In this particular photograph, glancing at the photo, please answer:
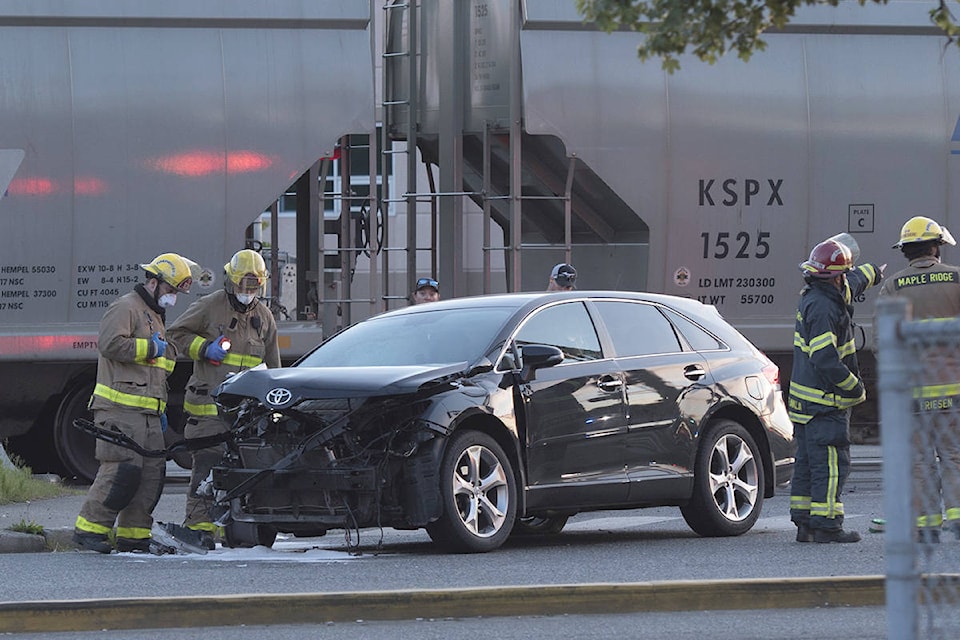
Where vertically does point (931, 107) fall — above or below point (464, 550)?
above

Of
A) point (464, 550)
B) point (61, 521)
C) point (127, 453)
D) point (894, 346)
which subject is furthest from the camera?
point (61, 521)

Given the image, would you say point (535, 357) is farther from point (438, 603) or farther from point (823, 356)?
point (438, 603)

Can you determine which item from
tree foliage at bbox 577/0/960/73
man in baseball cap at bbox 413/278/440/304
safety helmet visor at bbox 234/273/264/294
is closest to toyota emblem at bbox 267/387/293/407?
safety helmet visor at bbox 234/273/264/294

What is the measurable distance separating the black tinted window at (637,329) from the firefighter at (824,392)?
3.11 feet

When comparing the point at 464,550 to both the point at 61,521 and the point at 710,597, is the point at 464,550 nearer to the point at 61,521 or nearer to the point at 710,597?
the point at 710,597

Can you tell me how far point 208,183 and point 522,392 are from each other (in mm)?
5141

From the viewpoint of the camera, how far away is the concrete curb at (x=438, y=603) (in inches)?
264

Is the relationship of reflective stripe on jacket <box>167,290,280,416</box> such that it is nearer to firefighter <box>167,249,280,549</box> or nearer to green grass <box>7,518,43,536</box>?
firefighter <box>167,249,280,549</box>

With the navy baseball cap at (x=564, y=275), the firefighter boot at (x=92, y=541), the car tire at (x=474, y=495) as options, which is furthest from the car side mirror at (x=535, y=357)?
the navy baseball cap at (x=564, y=275)

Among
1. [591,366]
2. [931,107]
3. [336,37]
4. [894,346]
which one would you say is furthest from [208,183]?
[894,346]

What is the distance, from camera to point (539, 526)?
1094cm

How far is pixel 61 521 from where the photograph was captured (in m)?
10.9

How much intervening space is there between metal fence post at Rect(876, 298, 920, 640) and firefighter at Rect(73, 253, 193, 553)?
6430mm

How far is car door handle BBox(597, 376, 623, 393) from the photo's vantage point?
993cm
